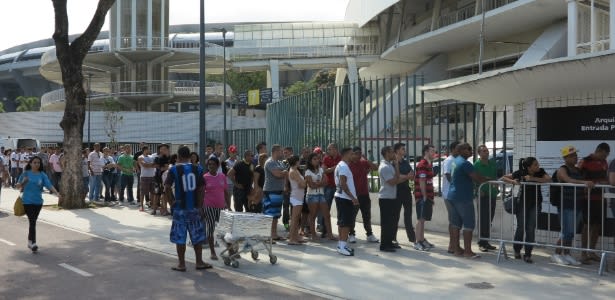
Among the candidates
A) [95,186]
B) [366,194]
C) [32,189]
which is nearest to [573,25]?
[366,194]

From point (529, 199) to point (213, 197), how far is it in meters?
4.63

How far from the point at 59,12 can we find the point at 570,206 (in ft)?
45.1

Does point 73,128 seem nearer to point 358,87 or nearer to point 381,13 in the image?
point 358,87

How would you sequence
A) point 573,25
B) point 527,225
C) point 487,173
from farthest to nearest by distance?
point 573,25, point 487,173, point 527,225

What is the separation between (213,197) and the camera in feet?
32.4

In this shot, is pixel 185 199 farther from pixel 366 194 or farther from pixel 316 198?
pixel 366 194

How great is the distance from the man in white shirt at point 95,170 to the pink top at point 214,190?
32.1 feet

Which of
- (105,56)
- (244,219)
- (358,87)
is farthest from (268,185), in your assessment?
(105,56)

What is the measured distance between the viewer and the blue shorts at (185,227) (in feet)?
28.3

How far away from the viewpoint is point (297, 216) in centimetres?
1094

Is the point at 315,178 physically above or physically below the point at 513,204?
above

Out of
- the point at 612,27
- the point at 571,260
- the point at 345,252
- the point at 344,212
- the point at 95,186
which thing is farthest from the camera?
the point at 612,27

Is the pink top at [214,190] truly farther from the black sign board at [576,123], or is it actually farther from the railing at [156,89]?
the railing at [156,89]

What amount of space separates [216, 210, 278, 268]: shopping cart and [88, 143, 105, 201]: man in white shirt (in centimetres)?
1063
